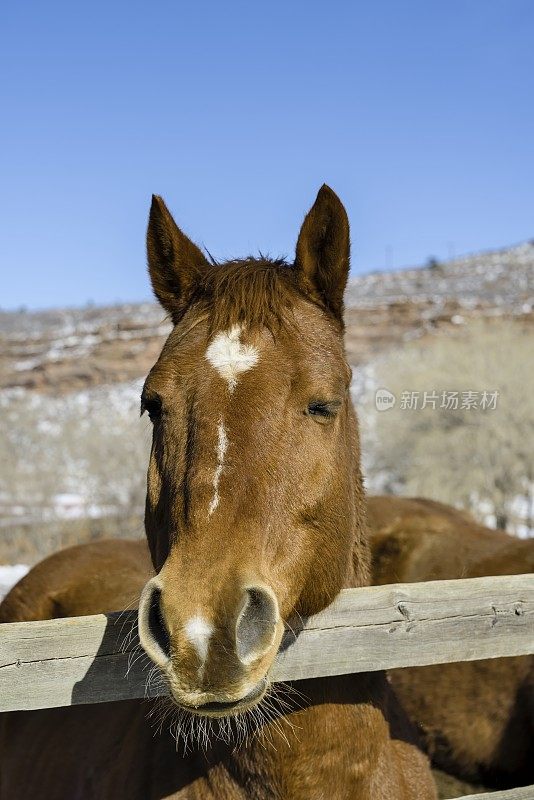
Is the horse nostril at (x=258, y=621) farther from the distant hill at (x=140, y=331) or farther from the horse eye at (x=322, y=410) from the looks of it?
the distant hill at (x=140, y=331)

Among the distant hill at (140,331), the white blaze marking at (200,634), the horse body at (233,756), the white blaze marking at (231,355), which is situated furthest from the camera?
the distant hill at (140,331)

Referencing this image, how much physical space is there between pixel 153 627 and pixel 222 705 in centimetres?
26

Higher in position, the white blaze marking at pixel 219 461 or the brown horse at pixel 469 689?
the white blaze marking at pixel 219 461

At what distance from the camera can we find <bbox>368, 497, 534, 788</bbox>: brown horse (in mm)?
4375

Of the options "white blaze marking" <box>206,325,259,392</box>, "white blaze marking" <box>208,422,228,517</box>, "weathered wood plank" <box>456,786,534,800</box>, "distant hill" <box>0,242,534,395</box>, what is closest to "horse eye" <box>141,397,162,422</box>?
"white blaze marking" <box>206,325,259,392</box>

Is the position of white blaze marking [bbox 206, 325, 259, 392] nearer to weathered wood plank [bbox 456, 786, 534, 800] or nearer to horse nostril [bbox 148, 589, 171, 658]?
horse nostril [bbox 148, 589, 171, 658]

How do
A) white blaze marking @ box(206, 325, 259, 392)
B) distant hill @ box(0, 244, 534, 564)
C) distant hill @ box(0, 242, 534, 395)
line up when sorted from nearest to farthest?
white blaze marking @ box(206, 325, 259, 392) < distant hill @ box(0, 244, 534, 564) < distant hill @ box(0, 242, 534, 395)

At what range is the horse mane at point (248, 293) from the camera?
236 centimetres

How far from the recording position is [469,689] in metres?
4.61

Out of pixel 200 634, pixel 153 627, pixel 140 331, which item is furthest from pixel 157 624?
pixel 140 331

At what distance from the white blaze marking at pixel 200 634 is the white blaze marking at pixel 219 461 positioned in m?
0.32

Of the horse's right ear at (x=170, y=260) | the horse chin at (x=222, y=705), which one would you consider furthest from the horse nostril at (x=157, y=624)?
the horse's right ear at (x=170, y=260)

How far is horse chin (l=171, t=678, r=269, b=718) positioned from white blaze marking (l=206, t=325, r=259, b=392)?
0.87 meters

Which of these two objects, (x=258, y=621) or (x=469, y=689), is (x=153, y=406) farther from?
(x=469, y=689)
